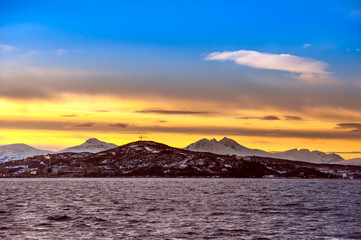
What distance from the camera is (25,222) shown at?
85750mm

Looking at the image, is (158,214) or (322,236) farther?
(158,214)

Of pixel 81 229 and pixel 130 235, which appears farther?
pixel 81 229

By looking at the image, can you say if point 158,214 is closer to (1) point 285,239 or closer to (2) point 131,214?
(2) point 131,214

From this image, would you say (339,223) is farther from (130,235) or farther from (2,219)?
(2,219)

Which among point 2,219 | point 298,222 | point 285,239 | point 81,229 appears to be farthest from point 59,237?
point 298,222

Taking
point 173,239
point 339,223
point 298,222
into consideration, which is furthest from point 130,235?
point 339,223

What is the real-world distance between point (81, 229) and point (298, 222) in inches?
1664

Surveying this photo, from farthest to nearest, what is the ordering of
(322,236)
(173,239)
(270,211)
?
1. (270,211)
2. (322,236)
3. (173,239)

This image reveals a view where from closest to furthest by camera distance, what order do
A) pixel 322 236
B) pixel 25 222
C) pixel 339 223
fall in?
pixel 322 236 < pixel 25 222 < pixel 339 223

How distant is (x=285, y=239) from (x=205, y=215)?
3283 centimetres

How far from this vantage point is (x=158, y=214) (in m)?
102

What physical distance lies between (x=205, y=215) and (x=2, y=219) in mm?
40926

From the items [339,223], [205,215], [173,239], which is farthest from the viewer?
[205,215]

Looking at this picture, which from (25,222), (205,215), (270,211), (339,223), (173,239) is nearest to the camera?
(173,239)
